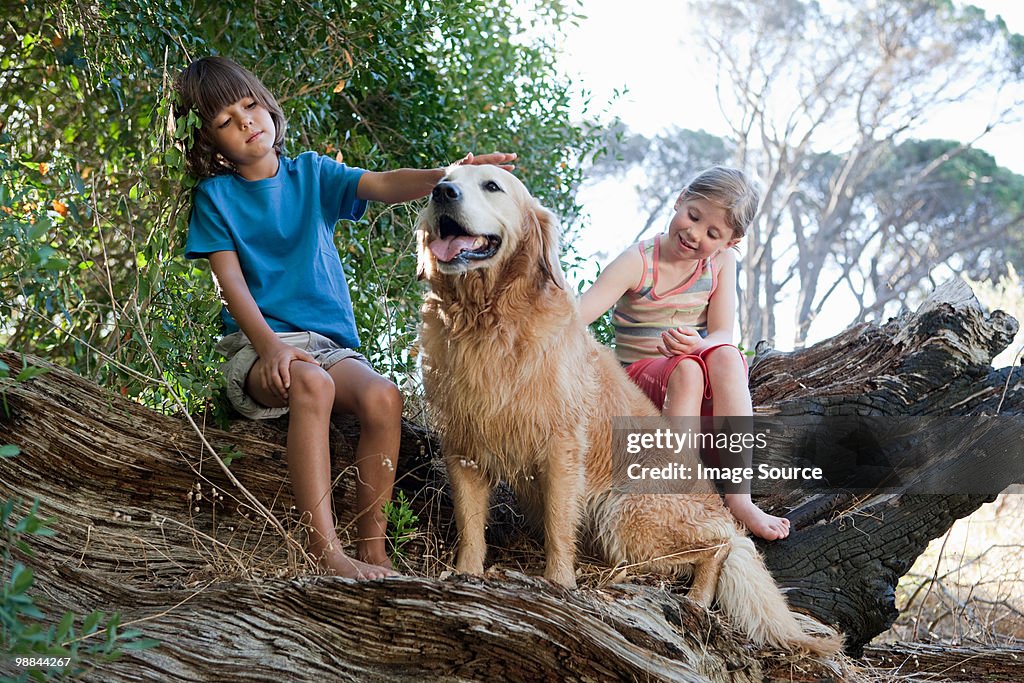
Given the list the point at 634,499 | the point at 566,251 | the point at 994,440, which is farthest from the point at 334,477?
the point at 994,440

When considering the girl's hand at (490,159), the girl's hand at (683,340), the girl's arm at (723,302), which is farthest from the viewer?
the girl's arm at (723,302)

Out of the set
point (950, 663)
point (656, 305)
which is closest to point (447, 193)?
point (656, 305)

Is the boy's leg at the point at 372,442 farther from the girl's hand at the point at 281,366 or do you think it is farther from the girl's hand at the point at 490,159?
the girl's hand at the point at 490,159

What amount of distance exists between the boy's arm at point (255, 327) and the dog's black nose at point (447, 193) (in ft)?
2.44

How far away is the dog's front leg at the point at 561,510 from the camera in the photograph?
3393 millimetres

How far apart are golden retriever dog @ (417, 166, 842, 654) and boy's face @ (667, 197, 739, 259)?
749mm

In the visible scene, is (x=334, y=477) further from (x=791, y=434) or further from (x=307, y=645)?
(x=791, y=434)

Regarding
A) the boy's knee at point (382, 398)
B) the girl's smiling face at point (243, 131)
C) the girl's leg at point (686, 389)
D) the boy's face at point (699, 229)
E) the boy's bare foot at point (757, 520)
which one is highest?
the girl's smiling face at point (243, 131)

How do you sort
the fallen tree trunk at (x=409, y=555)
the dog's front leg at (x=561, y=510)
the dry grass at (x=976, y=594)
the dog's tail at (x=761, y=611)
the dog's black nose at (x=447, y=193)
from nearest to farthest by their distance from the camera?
the fallen tree trunk at (x=409, y=555) < the dog's black nose at (x=447, y=193) < the dog's tail at (x=761, y=611) < the dog's front leg at (x=561, y=510) < the dry grass at (x=976, y=594)

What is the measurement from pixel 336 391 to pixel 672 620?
56.7 inches

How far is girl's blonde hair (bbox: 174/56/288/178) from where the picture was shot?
3.54 m

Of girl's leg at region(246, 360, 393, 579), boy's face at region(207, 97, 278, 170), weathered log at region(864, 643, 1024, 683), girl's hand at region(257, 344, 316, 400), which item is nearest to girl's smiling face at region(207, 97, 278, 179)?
boy's face at region(207, 97, 278, 170)

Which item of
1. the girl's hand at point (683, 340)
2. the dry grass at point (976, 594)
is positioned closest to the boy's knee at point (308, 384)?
the girl's hand at point (683, 340)

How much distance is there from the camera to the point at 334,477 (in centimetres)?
370
